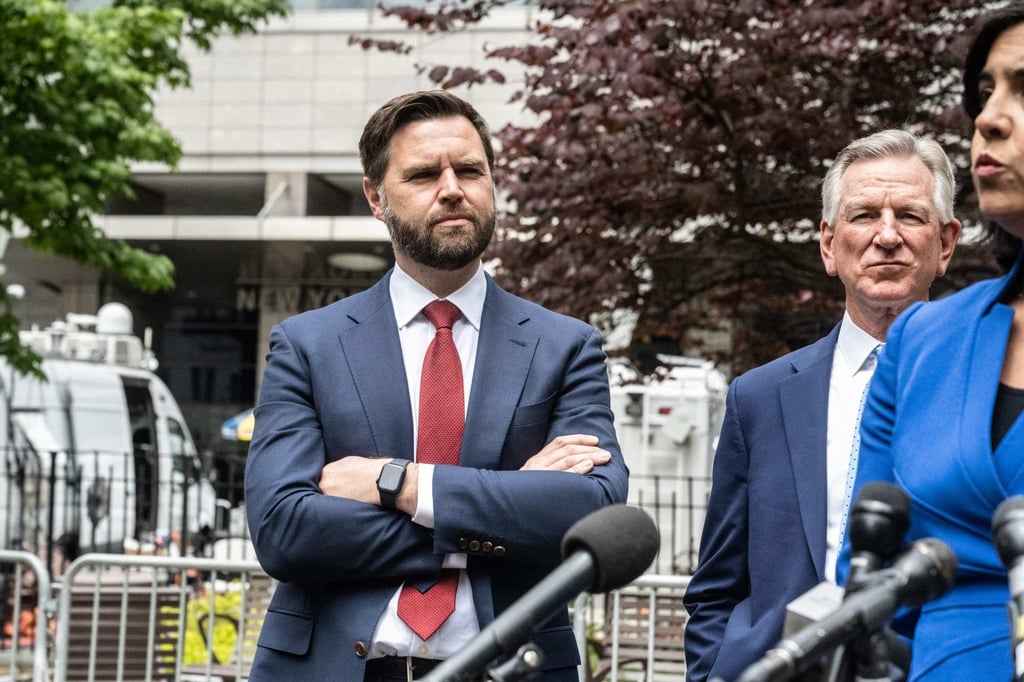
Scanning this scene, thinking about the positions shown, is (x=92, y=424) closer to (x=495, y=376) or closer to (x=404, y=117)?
(x=404, y=117)

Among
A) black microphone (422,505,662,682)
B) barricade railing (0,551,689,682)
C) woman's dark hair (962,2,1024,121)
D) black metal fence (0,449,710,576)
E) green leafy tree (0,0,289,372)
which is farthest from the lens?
black metal fence (0,449,710,576)

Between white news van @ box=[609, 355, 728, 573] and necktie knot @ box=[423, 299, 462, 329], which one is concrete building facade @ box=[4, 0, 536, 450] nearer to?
white news van @ box=[609, 355, 728, 573]

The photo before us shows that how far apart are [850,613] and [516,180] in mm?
6967

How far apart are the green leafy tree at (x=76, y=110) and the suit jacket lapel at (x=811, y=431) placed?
9619mm

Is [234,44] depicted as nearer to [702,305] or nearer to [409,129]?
[702,305]

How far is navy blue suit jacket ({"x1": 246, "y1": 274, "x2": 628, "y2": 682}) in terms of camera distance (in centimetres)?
304

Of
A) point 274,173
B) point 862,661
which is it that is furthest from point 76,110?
point 274,173

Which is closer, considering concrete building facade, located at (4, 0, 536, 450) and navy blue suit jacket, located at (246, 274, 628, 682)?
navy blue suit jacket, located at (246, 274, 628, 682)

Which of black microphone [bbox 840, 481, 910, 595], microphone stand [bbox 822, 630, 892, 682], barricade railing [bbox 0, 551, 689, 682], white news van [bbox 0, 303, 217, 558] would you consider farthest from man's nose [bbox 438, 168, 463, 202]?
white news van [bbox 0, 303, 217, 558]

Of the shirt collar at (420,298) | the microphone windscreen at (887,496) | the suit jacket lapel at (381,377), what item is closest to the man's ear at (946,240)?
the shirt collar at (420,298)

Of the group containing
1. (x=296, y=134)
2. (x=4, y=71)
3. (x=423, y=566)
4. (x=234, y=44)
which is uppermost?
(x=234, y=44)

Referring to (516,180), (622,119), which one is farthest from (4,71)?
(622,119)

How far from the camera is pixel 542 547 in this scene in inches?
122

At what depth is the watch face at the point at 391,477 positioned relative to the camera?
119 inches
